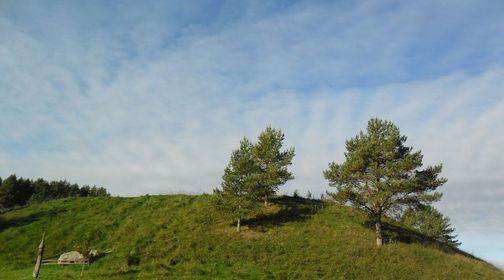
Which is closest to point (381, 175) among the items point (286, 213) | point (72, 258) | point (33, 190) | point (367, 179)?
point (367, 179)

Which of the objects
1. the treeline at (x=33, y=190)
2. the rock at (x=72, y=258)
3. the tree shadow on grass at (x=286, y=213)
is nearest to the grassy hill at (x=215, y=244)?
the tree shadow on grass at (x=286, y=213)

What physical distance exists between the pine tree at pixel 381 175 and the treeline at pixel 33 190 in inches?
2113

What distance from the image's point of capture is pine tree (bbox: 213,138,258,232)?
4578cm

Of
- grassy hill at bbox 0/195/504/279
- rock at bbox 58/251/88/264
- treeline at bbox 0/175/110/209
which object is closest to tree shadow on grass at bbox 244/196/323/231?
grassy hill at bbox 0/195/504/279

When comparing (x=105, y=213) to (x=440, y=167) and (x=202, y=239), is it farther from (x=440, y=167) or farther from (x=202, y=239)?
(x=440, y=167)

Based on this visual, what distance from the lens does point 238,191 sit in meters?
46.7

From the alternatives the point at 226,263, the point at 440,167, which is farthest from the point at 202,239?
the point at 440,167

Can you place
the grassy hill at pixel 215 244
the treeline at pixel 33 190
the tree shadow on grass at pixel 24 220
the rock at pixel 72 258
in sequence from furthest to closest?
1. the treeline at pixel 33 190
2. the tree shadow on grass at pixel 24 220
3. the rock at pixel 72 258
4. the grassy hill at pixel 215 244

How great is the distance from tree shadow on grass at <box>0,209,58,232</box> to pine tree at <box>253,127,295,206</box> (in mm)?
27685

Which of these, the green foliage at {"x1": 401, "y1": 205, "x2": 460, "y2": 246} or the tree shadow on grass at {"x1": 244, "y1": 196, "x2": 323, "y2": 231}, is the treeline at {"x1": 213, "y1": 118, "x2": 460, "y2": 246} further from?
the green foliage at {"x1": 401, "y1": 205, "x2": 460, "y2": 246}

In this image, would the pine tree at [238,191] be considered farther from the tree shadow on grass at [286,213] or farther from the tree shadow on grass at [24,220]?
the tree shadow on grass at [24,220]

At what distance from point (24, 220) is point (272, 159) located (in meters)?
32.2

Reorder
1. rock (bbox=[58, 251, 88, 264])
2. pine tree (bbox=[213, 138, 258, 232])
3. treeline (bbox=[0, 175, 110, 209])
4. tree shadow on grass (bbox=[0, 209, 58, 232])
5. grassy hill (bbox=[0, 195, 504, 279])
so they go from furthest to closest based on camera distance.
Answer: treeline (bbox=[0, 175, 110, 209]), tree shadow on grass (bbox=[0, 209, 58, 232]), pine tree (bbox=[213, 138, 258, 232]), rock (bbox=[58, 251, 88, 264]), grassy hill (bbox=[0, 195, 504, 279])

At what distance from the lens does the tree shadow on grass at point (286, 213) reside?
47.9 m
